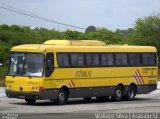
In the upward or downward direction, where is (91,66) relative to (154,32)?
downward

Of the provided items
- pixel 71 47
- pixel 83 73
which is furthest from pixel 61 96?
pixel 71 47

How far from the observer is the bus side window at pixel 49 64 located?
27781mm

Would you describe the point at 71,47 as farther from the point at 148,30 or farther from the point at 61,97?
the point at 148,30

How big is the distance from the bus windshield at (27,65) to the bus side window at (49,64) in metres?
0.27

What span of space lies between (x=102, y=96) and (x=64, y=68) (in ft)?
11.9

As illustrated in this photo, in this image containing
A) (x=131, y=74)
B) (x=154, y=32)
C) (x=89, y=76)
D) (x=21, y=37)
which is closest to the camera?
(x=89, y=76)

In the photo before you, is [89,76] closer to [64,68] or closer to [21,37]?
[64,68]

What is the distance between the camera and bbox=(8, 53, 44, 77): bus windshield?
27.7 meters

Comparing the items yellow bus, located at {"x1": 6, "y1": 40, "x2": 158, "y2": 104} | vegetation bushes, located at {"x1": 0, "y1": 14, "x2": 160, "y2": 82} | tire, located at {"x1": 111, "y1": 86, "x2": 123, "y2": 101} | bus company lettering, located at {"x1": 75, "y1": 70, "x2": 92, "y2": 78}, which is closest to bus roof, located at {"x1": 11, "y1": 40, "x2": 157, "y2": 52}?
yellow bus, located at {"x1": 6, "y1": 40, "x2": 158, "y2": 104}

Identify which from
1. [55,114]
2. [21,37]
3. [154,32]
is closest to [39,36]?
[21,37]

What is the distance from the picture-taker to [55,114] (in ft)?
72.1

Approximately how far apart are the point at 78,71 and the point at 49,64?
2.19 meters

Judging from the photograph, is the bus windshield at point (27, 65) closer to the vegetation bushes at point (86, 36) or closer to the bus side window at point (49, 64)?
the bus side window at point (49, 64)

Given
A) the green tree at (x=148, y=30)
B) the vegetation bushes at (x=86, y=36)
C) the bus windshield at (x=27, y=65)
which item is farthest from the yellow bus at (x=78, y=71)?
the green tree at (x=148, y=30)
